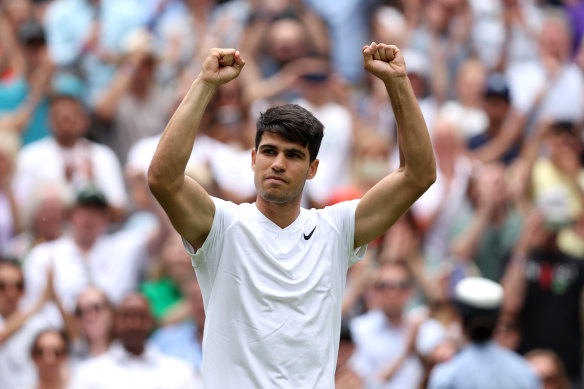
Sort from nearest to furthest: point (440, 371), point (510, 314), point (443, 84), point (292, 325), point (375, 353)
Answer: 1. point (292, 325)
2. point (440, 371)
3. point (375, 353)
4. point (510, 314)
5. point (443, 84)

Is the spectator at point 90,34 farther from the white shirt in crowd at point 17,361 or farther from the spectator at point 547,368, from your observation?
the spectator at point 547,368

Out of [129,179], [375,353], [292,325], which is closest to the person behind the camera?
[292,325]

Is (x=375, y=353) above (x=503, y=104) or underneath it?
underneath

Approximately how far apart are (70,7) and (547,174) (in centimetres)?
522

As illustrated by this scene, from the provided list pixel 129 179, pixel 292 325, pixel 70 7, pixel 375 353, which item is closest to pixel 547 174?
pixel 375 353

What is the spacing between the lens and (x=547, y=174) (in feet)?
34.7

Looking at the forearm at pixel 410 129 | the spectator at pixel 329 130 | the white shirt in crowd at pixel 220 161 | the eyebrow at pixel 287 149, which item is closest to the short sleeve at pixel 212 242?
the eyebrow at pixel 287 149

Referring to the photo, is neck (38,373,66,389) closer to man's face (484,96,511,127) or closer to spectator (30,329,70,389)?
spectator (30,329,70,389)

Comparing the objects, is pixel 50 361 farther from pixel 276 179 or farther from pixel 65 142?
pixel 276 179

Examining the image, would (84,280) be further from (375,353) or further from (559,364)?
(559,364)

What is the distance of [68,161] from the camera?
406 inches

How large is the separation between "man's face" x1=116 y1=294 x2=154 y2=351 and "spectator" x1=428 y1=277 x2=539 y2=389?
2.10 metres

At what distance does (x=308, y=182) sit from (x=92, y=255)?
6.29 ft

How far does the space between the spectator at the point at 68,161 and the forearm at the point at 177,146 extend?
573 centimetres
